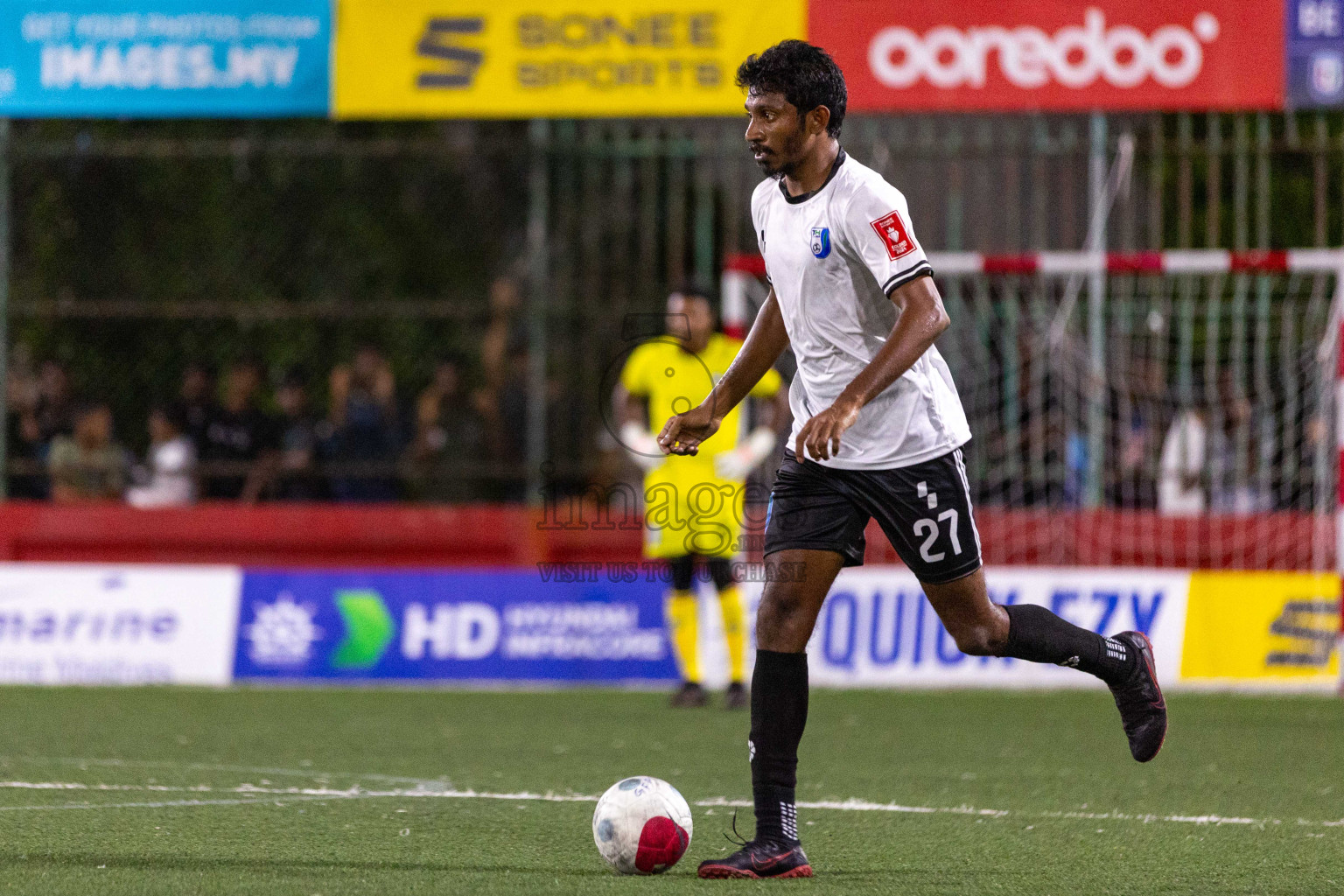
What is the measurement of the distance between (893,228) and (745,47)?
7367 millimetres

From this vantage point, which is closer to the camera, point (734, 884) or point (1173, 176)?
point (734, 884)

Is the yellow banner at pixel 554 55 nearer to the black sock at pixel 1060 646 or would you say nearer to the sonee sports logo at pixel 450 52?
the sonee sports logo at pixel 450 52

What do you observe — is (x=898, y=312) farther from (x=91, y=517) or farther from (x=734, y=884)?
(x=91, y=517)

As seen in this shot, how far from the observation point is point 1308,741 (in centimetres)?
887

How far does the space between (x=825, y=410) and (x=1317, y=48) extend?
27.1 ft

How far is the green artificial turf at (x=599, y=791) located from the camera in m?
5.11

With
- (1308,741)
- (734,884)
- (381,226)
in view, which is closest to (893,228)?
(734,884)

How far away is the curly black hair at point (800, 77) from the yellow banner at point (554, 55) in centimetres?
700

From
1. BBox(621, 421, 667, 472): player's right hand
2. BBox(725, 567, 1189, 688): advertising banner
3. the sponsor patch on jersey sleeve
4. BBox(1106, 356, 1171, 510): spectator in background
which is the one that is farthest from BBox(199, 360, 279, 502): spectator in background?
the sponsor patch on jersey sleeve

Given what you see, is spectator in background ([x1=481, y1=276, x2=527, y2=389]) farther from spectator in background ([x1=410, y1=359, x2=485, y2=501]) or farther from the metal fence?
spectator in background ([x1=410, y1=359, x2=485, y2=501])

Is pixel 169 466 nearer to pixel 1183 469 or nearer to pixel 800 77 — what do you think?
pixel 1183 469

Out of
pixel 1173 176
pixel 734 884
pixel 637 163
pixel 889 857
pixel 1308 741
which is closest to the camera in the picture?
pixel 734 884

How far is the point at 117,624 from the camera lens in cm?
1211

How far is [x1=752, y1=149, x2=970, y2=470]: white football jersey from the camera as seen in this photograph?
5.10 m
